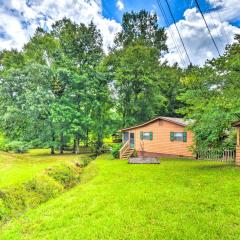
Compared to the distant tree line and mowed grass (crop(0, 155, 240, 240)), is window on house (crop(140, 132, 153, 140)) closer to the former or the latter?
the distant tree line

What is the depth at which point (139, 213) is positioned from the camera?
6688 mm

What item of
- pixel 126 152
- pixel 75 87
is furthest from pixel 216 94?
pixel 75 87

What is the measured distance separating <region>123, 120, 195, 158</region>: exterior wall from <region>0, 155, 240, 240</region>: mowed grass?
30.2ft

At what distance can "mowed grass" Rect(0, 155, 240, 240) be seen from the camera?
18.0ft

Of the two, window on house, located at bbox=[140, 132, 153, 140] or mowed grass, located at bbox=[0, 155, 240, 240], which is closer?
mowed grass, located at bbox=[0, 155, 240, 240]

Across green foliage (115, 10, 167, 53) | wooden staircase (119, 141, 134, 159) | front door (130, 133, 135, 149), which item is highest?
green foliage (115, 10, 167, 53)

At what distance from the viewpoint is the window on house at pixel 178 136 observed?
19427mm

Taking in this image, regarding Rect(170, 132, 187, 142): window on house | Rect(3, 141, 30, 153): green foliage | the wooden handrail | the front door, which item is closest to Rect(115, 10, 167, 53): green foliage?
the front door

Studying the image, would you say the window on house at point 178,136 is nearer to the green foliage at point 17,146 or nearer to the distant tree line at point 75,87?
the distant tree line at point 75,87

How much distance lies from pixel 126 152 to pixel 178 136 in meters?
5.35

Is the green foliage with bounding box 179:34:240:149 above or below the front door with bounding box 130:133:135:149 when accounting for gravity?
A: above

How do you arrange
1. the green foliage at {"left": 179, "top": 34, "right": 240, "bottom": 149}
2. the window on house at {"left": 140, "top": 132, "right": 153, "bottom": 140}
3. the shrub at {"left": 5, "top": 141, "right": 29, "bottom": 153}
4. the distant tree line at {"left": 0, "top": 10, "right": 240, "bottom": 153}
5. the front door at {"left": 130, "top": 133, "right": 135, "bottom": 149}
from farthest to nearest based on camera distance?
the front door at {"left": 130, "top": 133, "right": 135, "bottom": 149} → the distant tree line at {"left": 0, "top": 10, "right": 240, "bottom": 153} → the shrub at {"left": 5, "top": 141, "right": 29, "bottom": 153} → the window on house at {"left": 140, "top": 132, "right": 153, "bottom": 140} → the green foliage at {"left": 179, "top": 34, "right": 240, "bottom": 149}

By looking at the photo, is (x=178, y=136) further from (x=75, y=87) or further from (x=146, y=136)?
(x=75, y=87)

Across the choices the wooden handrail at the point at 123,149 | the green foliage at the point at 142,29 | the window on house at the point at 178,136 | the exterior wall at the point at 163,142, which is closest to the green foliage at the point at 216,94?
the window on house at the point at 178,136
